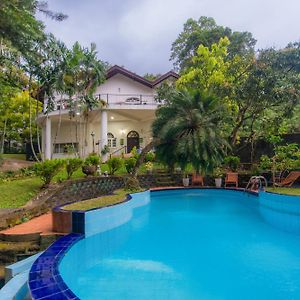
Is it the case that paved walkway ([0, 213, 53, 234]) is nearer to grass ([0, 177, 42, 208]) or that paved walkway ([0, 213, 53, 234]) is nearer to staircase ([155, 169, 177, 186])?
grass ([0, 177, 42, 208])

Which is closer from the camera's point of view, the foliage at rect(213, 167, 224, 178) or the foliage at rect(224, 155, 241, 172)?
the foliage at rect(213, 167, 224, 178)

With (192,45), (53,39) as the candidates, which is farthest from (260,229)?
(192,45)

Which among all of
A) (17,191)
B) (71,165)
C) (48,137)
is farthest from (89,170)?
(48,137)

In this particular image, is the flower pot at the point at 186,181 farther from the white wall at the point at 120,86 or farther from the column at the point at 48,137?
the white wall at the point at 120,86

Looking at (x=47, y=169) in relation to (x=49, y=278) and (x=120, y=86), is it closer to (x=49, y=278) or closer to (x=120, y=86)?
(x=49, y=278)

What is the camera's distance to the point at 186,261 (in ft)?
18.9

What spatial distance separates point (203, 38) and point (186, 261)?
25908mm

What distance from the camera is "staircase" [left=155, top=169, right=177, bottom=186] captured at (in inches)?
638

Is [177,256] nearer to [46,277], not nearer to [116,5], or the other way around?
[46,277]

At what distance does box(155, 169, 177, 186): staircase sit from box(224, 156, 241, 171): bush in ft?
10.5

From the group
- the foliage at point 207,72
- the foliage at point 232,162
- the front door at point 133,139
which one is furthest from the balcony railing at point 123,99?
the foliage at point 232,162

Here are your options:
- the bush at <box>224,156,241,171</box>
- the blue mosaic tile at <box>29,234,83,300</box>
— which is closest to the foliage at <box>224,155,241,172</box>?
the bush at <box>224,156,241,171</box>

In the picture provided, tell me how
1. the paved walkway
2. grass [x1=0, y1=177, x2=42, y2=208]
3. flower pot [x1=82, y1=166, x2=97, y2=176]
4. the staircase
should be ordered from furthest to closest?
the staircase, flower pot [x1=82, y1=166, x2=97, y2=176], grass [x1=0, y1=177, x2=42, y2=208], the paved walkway

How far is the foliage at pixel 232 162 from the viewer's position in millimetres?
16406
